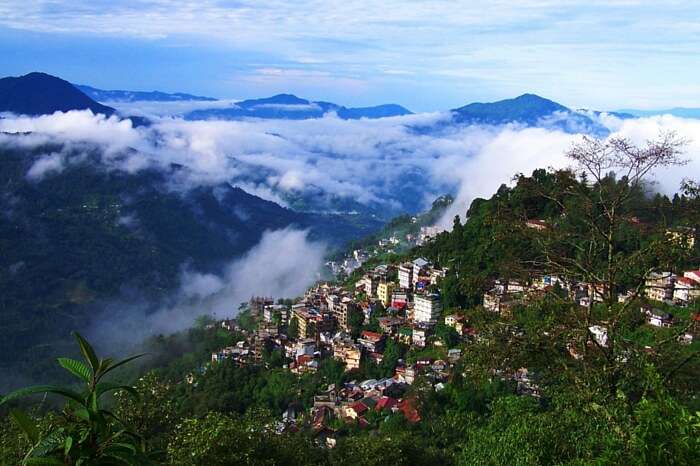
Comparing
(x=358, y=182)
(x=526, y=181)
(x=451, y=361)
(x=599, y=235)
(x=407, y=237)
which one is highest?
(x=526, y=181)

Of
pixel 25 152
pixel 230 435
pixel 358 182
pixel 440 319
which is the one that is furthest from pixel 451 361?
pixel 358 182

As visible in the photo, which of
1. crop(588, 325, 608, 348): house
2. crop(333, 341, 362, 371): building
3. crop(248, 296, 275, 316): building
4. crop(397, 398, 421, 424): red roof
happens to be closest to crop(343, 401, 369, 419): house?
crop(397, 398, 421, 424): red roof

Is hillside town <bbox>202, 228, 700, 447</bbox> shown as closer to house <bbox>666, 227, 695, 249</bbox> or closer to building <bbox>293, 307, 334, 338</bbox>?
building <bbox>293, 307, 334, 338</bbox>

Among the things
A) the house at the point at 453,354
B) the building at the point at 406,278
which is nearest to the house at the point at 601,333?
the house at the point at 453,354

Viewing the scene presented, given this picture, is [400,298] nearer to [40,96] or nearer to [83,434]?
[83,434]

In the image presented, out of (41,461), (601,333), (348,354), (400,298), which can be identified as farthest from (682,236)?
(400,298)

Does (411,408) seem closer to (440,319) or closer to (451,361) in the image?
(451,361)
